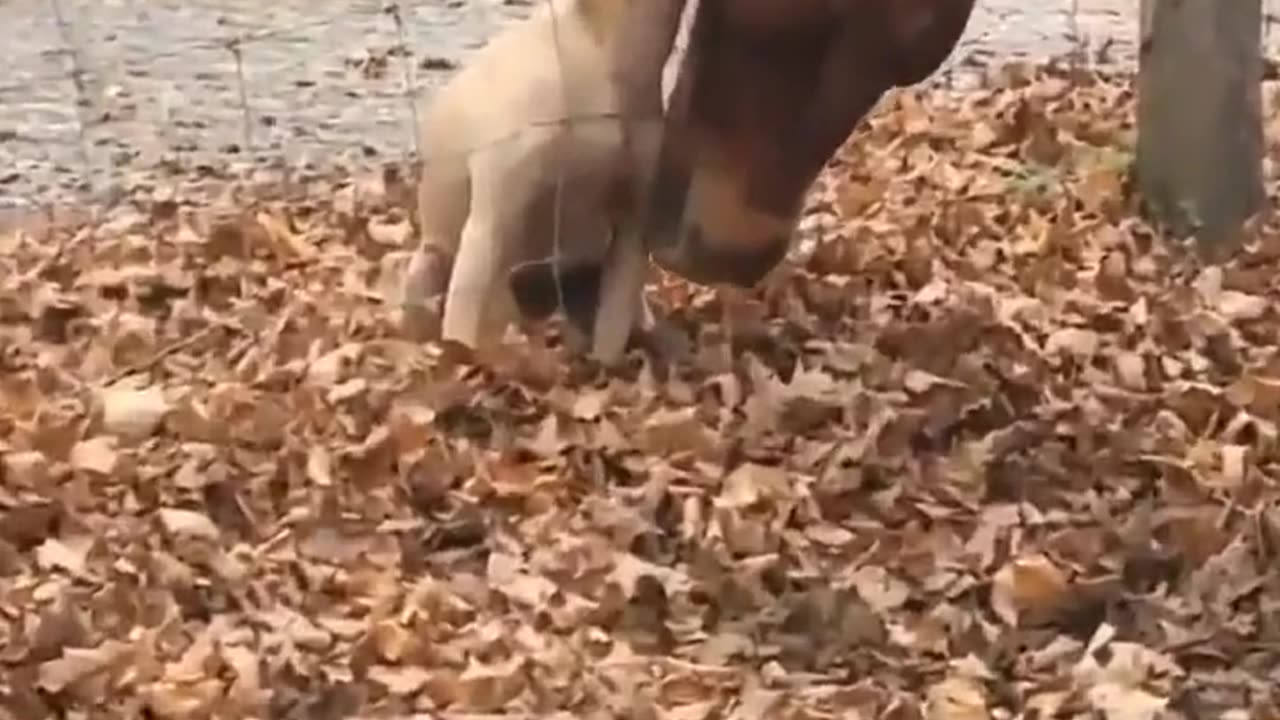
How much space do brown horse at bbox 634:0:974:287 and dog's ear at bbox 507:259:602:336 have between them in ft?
0.38

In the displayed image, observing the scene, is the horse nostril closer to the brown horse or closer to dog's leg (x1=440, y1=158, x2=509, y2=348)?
the brown horse

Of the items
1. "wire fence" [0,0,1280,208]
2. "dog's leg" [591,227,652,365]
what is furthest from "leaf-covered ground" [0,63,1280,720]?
"wire fence" [0,0,1280,208]

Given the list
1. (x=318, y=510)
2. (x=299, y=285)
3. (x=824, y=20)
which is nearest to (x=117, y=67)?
(x=299, y=285)

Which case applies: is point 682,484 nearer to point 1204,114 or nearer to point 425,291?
point 425,291

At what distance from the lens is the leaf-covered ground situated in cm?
96

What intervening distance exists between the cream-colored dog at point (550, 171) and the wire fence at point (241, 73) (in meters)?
0.46

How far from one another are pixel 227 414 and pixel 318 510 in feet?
0.48

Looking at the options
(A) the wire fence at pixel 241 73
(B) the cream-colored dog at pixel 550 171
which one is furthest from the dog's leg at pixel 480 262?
(A) the wire fence at pixel 241 73

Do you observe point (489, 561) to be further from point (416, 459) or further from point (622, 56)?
point (622, 56)

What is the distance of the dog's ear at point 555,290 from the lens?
1265mm

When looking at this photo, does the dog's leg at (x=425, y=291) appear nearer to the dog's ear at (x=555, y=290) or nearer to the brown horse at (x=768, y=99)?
the dog's ear at (x=555, y=290)

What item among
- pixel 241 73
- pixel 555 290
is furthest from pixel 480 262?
pixel 241 73

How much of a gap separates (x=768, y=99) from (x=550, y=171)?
0.19m

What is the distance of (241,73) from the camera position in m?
1.74
